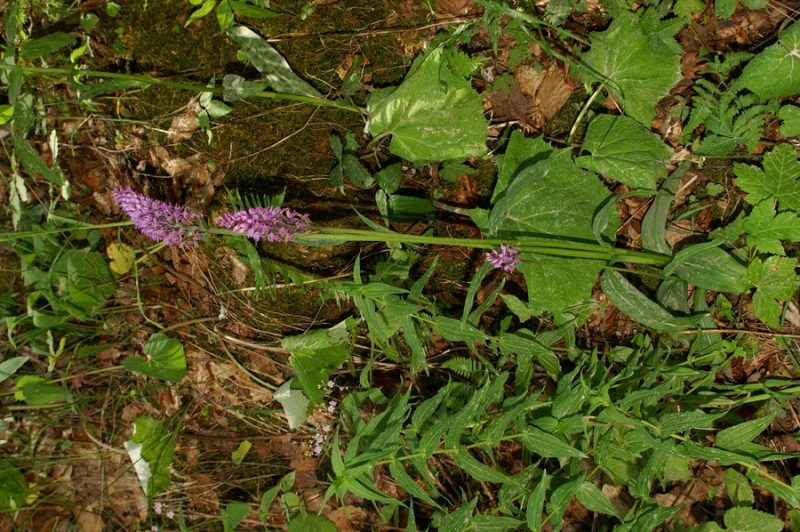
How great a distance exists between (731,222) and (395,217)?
1.51 m

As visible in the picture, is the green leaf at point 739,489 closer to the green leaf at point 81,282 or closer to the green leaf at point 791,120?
the green leaf at point 791,120

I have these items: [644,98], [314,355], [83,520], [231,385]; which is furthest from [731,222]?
[83,520]

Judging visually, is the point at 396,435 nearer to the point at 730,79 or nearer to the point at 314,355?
the point at 314,355

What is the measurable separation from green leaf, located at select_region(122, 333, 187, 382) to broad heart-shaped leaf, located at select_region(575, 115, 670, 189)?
7.84 ft

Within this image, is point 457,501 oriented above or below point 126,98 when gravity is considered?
below

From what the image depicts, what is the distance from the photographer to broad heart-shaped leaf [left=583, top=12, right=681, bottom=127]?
2.41 m

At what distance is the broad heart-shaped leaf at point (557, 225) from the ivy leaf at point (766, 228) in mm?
514

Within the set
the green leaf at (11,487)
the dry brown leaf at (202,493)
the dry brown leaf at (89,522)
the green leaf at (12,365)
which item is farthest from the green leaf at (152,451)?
the green leaf at (11,487)

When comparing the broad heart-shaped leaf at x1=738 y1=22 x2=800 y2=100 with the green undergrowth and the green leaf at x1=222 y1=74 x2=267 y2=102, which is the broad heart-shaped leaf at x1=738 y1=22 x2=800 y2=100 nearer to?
the green undergrowth

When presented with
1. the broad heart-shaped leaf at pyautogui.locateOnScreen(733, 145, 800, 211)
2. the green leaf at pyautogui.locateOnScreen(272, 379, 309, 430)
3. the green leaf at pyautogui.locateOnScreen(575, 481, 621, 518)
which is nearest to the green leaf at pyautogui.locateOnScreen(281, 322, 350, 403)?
the green leaf at pyautogui.locateOnScreen(272, 379, 309, 430)

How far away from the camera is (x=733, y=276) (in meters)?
2.33

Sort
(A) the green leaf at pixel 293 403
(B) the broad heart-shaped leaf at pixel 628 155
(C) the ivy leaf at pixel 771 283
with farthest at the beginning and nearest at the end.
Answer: (A) the green leaf at pixel 293 403 < (B) the broad heart-shaped leaf at pixel 628 155 < (C) the ivy leaf at pixel 771 283

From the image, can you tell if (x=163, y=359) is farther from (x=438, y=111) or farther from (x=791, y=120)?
(x=791, y=120)

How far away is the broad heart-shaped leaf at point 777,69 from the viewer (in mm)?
2283
